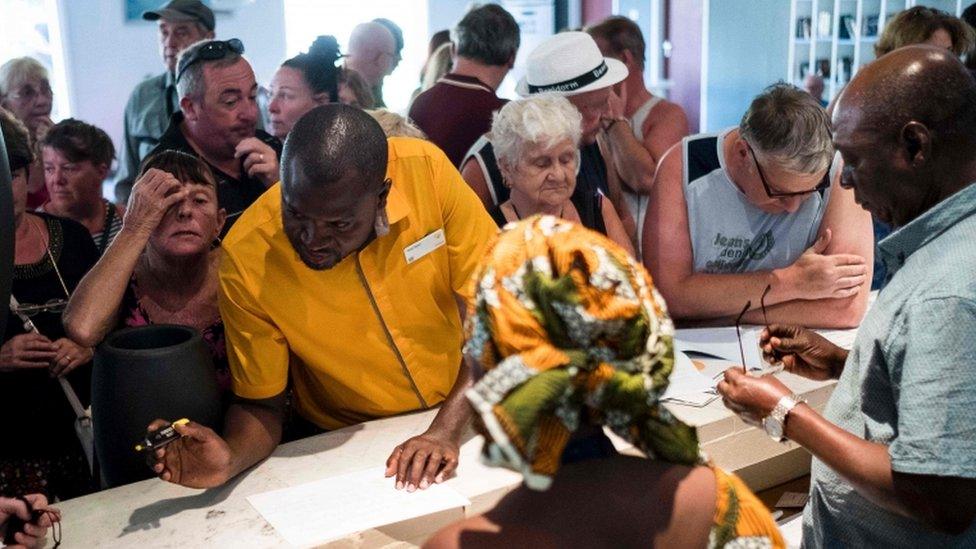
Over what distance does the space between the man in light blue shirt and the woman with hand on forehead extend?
1.25 metres

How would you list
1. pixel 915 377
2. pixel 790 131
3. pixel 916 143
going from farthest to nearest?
pixel 790 131
pixel 916 143
pixel 915 377

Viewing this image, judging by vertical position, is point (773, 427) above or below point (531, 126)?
below

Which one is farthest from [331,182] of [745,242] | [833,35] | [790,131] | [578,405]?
[833,35]

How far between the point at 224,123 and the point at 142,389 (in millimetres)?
1328

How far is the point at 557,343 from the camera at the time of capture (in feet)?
3.27

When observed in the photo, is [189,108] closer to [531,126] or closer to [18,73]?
[531,126]

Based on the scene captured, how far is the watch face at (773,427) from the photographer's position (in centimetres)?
141

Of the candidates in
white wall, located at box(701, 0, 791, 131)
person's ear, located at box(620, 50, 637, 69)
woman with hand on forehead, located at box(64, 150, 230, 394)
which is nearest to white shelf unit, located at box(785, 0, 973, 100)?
white wall, located at box(701, 0, 791, 131)

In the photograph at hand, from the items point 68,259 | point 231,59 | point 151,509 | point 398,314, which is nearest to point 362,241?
point 398,314

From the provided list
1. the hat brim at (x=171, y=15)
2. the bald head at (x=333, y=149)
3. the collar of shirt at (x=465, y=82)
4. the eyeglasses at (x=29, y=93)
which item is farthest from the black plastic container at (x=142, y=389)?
the eyeglasses at (x=29, y=93)

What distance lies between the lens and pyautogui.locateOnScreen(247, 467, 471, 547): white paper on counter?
158cm

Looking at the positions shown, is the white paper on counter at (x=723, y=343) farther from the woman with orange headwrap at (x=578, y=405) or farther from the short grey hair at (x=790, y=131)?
the woman with orange headwrap at (x=578, y=405)

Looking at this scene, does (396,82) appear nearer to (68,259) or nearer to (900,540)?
(68,259)

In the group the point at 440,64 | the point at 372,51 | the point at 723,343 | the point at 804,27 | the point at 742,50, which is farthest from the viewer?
the point at 742,50
